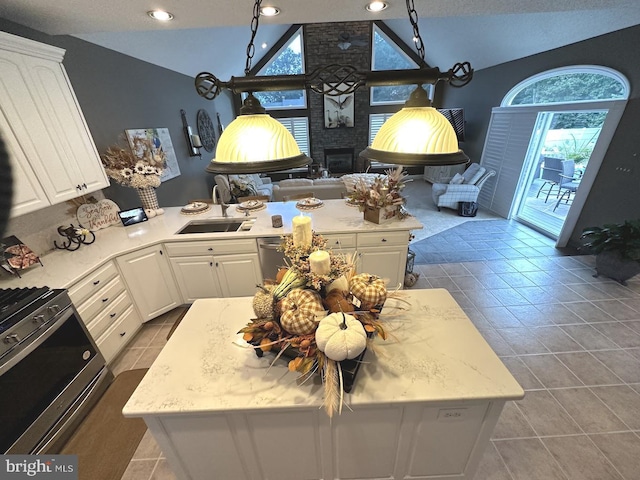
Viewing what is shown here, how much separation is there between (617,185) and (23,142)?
5.67 meters

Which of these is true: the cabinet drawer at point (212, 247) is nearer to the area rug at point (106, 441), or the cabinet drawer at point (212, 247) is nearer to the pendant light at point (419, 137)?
the area rug at point (106, 441)

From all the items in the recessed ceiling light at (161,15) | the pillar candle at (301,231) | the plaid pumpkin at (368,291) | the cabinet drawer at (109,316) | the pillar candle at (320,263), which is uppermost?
the recessed ceiling light at (161,15)

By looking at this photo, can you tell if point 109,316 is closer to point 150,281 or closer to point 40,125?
point 150,281

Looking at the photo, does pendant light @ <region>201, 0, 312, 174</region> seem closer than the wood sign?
Yes

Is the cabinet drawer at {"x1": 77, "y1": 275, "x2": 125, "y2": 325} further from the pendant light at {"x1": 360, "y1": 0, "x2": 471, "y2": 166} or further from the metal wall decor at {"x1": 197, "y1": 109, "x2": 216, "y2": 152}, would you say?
the metal wall decor at {"x1": 197, "y1": 109, "x2": 216, "y2": 152}

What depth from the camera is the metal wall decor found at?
5312 millimetres

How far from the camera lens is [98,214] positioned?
2658mm

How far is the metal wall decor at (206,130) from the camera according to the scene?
17.4 ft

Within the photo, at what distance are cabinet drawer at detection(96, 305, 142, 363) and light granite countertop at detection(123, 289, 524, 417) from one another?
1208 mm

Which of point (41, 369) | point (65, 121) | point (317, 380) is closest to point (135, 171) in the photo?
point (65, 121)

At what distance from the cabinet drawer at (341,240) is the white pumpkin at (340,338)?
→ 157 cm

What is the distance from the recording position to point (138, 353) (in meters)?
2.42

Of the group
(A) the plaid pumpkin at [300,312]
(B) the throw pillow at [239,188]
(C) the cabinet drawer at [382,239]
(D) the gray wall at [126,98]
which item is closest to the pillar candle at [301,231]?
(A) the plaid pumpkin at [300,312]

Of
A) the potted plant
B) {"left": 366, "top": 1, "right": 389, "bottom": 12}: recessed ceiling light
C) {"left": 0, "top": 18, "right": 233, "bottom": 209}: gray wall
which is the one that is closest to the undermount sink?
{"left": 0, "top": 18, "right": 233, "bottom": 209}: gray wall
